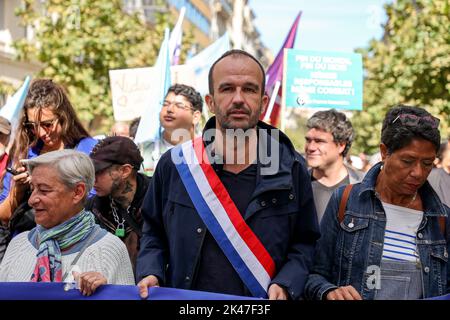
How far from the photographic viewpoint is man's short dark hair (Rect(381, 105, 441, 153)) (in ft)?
12.6

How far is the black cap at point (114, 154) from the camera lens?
514 cm

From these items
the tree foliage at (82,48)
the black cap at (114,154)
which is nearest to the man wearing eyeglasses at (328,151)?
the black cap at (114,154)

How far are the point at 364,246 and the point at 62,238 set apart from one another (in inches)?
53.9

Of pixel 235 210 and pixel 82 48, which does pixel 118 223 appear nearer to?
pixel 235 210

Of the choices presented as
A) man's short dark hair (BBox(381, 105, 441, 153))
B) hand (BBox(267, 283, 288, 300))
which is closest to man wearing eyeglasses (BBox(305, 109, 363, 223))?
man's short dark hair (BBox(381, 105, 441, 153))

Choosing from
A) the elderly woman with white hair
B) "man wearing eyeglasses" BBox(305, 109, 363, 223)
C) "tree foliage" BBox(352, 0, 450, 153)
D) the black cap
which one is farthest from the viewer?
"tree foliage" BBox(352, 0, 450, 153)

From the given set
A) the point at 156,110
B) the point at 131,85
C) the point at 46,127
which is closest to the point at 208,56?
the point at 131,85

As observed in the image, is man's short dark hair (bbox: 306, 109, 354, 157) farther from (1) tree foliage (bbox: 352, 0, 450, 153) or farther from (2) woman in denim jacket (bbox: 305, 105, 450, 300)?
(1) tree foliage (bbox: 352, 0, 450, 153)

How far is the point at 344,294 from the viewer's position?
3.59 meters

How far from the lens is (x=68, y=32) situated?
A: 21000 mm

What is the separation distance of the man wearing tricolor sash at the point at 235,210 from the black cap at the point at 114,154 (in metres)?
1.23

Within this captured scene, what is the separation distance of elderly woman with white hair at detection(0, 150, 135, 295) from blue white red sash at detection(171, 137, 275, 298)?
54cm

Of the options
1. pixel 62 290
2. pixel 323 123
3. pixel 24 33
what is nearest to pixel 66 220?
pixel 62 290
